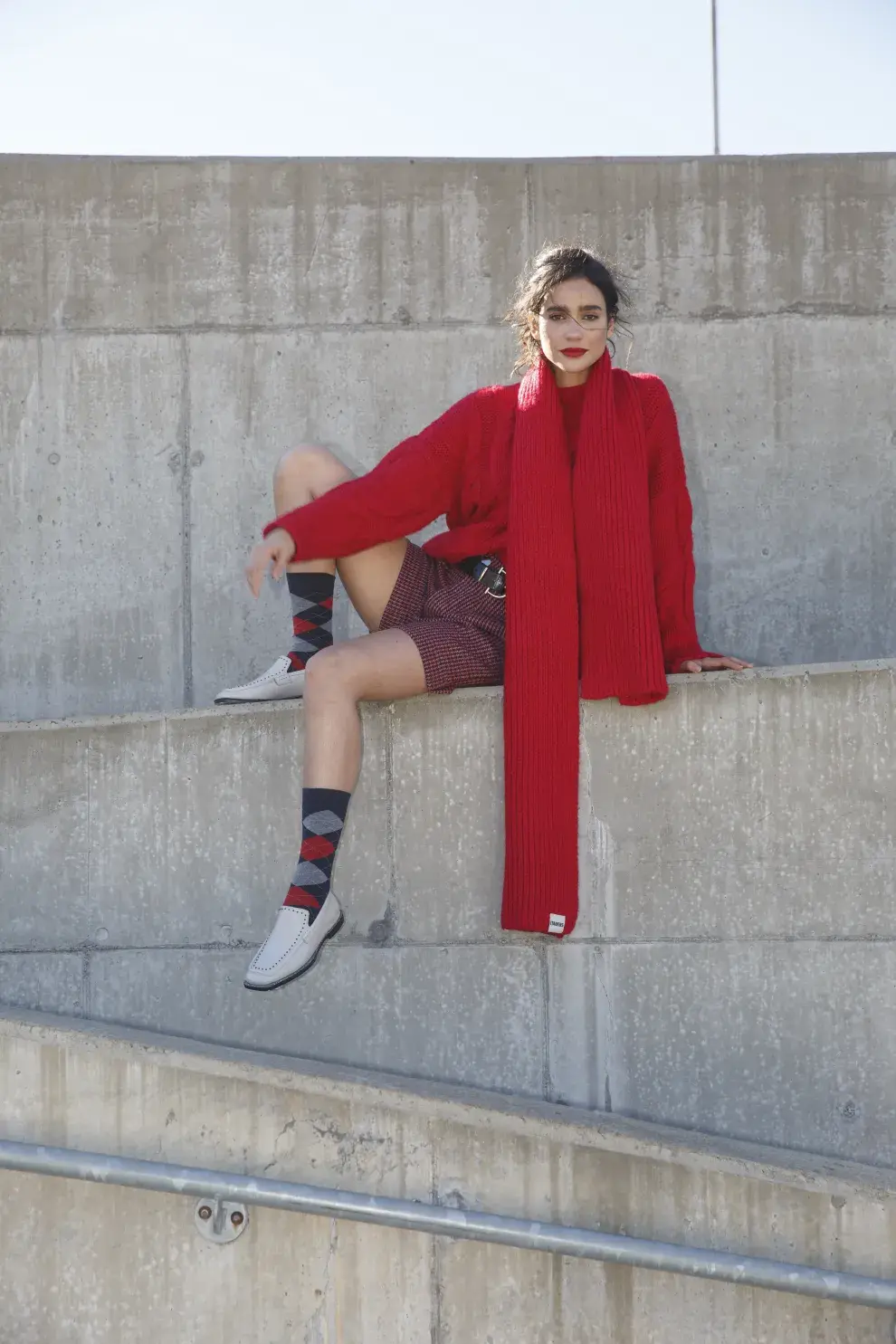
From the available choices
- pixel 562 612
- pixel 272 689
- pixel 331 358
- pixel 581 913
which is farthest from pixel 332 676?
pixel 331 358

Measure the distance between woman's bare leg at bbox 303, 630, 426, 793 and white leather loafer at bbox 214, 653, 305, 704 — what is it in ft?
1.11

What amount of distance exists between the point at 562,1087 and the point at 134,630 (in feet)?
6.83

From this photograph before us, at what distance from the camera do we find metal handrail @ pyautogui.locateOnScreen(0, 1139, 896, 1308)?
8.30ft

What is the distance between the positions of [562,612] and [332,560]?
21.2 inches

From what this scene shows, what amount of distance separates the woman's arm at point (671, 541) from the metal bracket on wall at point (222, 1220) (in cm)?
146

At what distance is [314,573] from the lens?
11.4 ft

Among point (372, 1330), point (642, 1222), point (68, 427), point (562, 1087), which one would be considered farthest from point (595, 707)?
point (68, 427)

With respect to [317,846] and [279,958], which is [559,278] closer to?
[317,846]

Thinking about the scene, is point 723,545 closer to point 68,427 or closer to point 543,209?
point 543,209

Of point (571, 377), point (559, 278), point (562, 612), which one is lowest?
point (562, 612)

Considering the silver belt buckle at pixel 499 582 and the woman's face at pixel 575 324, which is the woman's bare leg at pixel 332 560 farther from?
the woman's face at pixel 575 324

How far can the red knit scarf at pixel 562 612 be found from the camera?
3248 mm

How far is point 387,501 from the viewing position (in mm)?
3363

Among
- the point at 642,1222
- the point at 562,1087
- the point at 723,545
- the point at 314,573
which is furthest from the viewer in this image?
the point at 723,545
